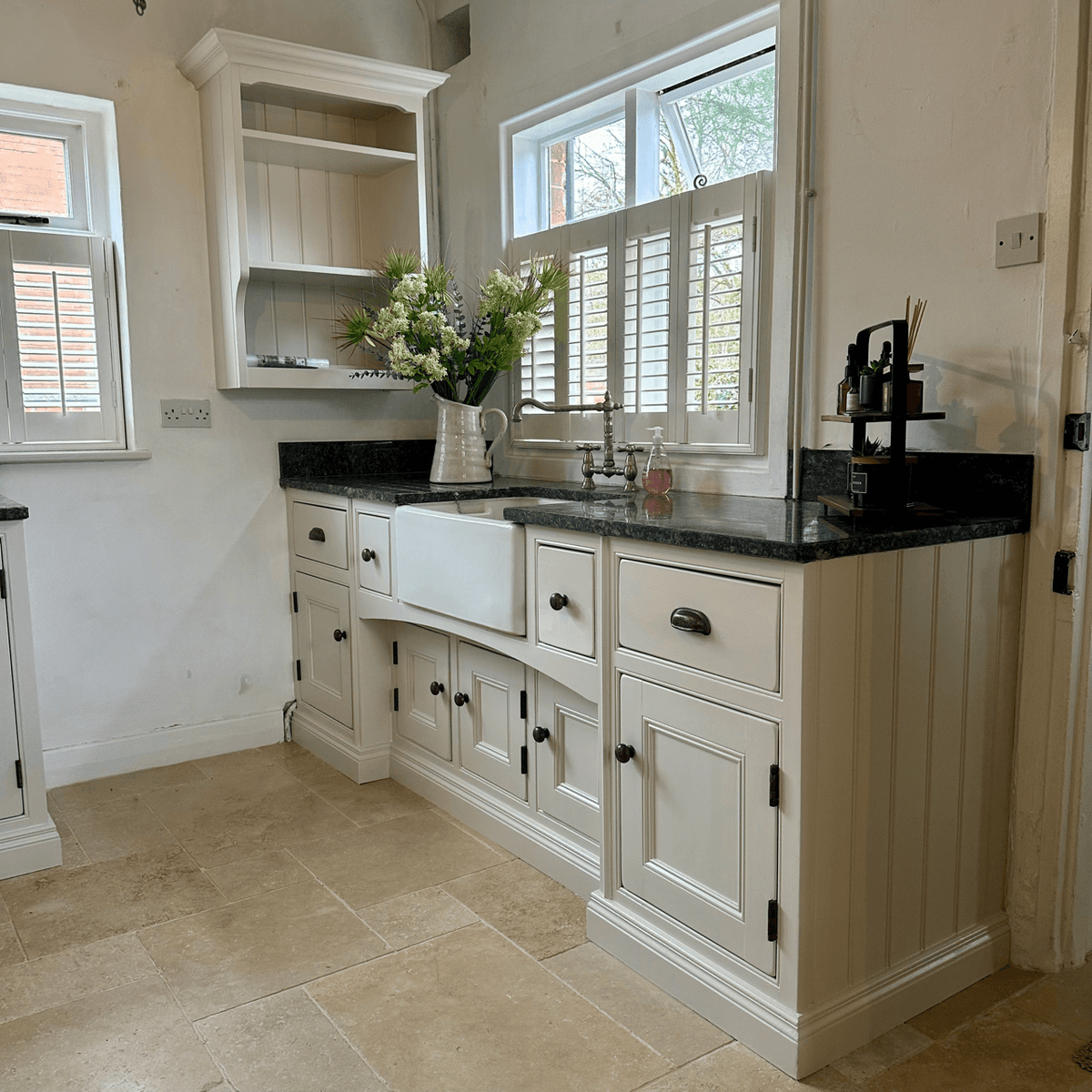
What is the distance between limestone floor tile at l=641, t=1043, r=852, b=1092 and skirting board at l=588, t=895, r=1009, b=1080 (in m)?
0.02

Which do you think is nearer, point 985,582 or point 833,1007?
point 833,1007

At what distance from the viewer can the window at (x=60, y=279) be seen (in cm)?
304


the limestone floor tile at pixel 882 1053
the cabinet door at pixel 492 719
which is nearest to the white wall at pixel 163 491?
the cabinet door at pixel 492 719

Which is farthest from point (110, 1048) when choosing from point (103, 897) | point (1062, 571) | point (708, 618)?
point (1062, 571)

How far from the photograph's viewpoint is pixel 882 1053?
1.76 m

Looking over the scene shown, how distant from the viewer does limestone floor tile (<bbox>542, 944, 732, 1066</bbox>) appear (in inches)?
70.3

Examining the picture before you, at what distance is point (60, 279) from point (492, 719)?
1.93 metres

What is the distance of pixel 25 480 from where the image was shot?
9.91ft

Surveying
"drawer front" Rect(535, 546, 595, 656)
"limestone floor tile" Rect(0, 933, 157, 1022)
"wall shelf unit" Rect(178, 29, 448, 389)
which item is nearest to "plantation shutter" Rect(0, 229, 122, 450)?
"wall shelf unit" Rect(178, 29, 448, 389)

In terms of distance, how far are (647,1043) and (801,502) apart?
4.10 feet

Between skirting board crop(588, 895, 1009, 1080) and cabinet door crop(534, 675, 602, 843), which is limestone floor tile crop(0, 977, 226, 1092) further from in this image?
cabinet door crop(534, 675, 602, 843)

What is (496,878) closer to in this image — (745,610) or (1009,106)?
(745,610)

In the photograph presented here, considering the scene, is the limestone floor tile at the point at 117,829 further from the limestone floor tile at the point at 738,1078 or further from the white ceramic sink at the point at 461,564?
the limestone floor tile at the point at 738,1078

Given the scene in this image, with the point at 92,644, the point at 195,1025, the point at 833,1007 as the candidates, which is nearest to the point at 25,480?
the point at 92,644
